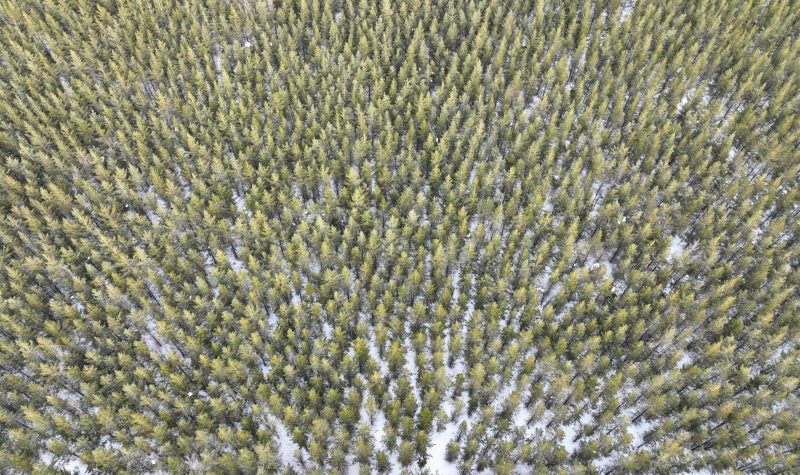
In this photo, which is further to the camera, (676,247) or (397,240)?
(676,247)

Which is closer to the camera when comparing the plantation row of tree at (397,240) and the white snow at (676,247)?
the plantation row of tree at (397,240)

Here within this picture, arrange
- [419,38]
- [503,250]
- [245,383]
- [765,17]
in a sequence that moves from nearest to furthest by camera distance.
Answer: [245,383], [503,250], [419,38], [765,17]

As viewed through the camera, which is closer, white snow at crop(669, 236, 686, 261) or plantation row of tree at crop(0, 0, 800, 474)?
plantation row of tree at crop(0, 0, 800, 474)

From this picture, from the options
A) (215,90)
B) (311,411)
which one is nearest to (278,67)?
(215,90)

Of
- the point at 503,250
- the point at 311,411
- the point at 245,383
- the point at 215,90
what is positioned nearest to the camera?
the point at 311,411

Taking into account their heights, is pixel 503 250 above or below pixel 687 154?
below

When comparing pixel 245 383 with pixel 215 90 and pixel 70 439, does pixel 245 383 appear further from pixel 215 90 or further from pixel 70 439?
pixel 215 90

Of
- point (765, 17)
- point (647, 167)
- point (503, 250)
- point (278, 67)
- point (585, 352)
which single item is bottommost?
point (585, 352)

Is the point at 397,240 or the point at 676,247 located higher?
the point at 676,247
